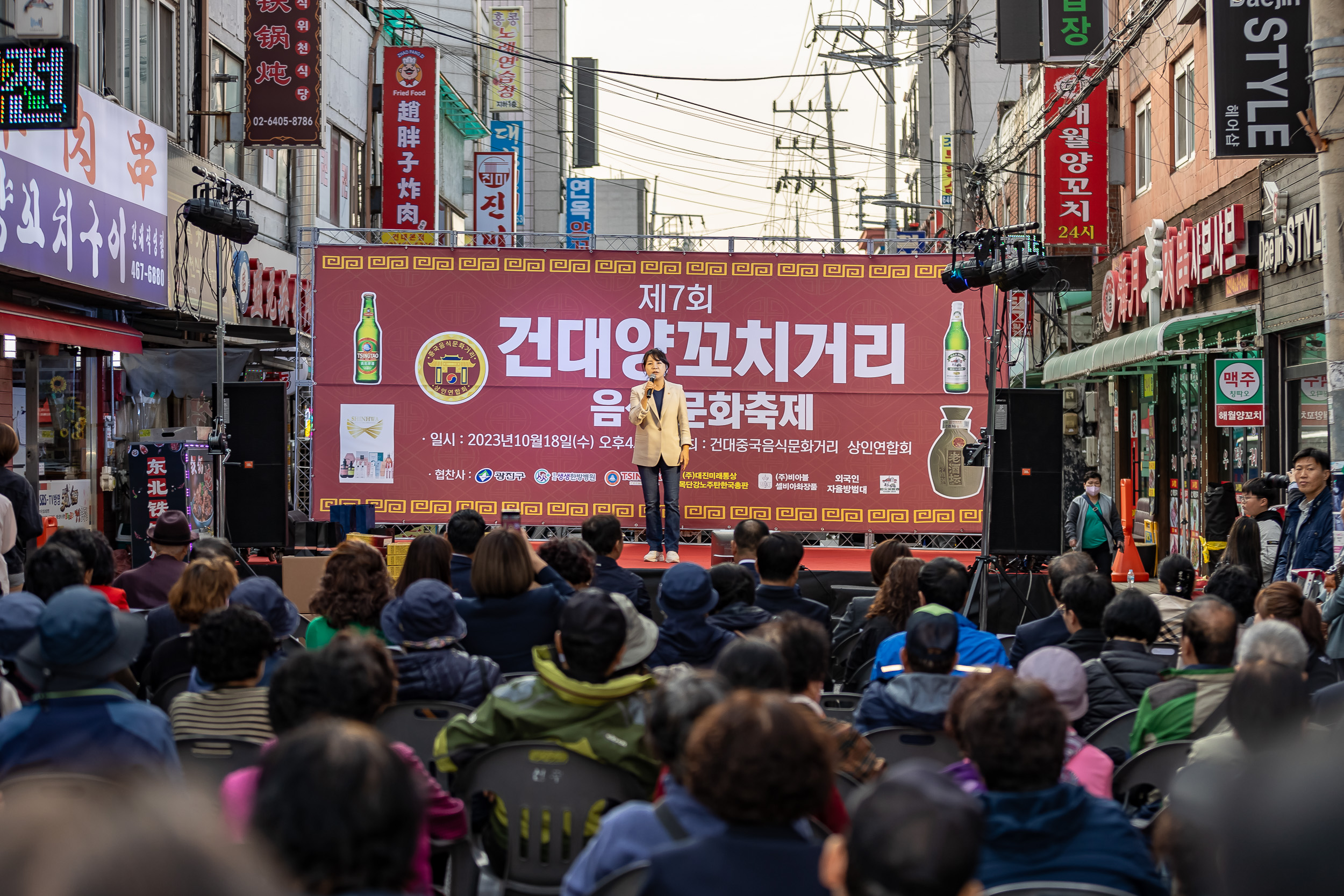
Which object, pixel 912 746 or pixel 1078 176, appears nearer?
pixel 912 746

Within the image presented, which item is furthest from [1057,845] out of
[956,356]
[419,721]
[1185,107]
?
[1185,107]

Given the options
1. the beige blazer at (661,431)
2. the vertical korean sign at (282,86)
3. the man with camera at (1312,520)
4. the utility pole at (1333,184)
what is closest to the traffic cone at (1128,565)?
the beige blazer at (661,431)

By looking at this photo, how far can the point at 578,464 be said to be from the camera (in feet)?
35.0

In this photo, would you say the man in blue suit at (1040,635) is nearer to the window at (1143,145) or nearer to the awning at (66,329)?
the awning at (66,329)

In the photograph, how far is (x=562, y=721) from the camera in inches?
124

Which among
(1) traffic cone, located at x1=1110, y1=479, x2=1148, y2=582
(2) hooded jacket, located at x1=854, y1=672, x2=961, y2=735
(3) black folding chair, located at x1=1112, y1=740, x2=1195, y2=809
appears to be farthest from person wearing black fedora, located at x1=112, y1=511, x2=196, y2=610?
(1) traffic cone, located at x1=1110, y1=479, x2=1148, y2=582

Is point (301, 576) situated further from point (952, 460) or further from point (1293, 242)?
point (1293, 242)

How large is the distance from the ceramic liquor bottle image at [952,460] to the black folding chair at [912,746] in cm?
724

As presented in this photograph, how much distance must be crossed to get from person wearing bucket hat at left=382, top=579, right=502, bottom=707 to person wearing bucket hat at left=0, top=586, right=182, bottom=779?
32.7 inches

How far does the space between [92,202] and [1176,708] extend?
9.93 metres

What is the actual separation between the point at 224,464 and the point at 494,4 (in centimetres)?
2696

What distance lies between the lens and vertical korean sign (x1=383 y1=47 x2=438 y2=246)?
16.4 meters

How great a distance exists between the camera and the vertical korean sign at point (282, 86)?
13.1 metres

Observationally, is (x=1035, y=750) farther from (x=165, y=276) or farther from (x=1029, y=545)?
(x=165, y=276)
